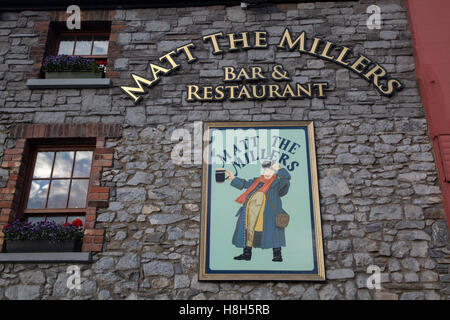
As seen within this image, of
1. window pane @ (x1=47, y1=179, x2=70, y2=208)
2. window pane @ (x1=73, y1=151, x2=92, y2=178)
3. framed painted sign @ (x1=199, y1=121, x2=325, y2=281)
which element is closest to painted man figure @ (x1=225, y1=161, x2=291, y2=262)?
framed painted sign @ (x1=199, y1=121, x2=325, y2=281)

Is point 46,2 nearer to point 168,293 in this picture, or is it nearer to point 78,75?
point 78,75

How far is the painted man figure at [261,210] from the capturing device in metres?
4.74

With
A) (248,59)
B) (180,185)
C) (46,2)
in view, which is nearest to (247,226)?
(180,185)

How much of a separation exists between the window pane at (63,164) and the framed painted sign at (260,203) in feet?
6.12

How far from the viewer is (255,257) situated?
15.3 feet

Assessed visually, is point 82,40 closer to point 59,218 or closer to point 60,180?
point 60,180

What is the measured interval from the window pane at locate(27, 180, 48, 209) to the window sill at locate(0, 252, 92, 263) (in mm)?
713

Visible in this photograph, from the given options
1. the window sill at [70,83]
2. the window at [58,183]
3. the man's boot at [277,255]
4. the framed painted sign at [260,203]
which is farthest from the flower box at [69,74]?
the man's boot at [277,255]

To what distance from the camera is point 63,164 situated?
545 centimetres

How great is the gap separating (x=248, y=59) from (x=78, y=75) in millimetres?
2506

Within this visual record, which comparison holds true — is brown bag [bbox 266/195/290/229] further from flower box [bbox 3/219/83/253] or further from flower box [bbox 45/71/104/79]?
flower box [bbox 45/71/104/79]

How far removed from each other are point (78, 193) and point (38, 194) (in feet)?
→ 1.80

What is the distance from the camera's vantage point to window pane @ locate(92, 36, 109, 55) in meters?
6.27

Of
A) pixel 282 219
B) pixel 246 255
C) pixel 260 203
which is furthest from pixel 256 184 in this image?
pixel 246 255
